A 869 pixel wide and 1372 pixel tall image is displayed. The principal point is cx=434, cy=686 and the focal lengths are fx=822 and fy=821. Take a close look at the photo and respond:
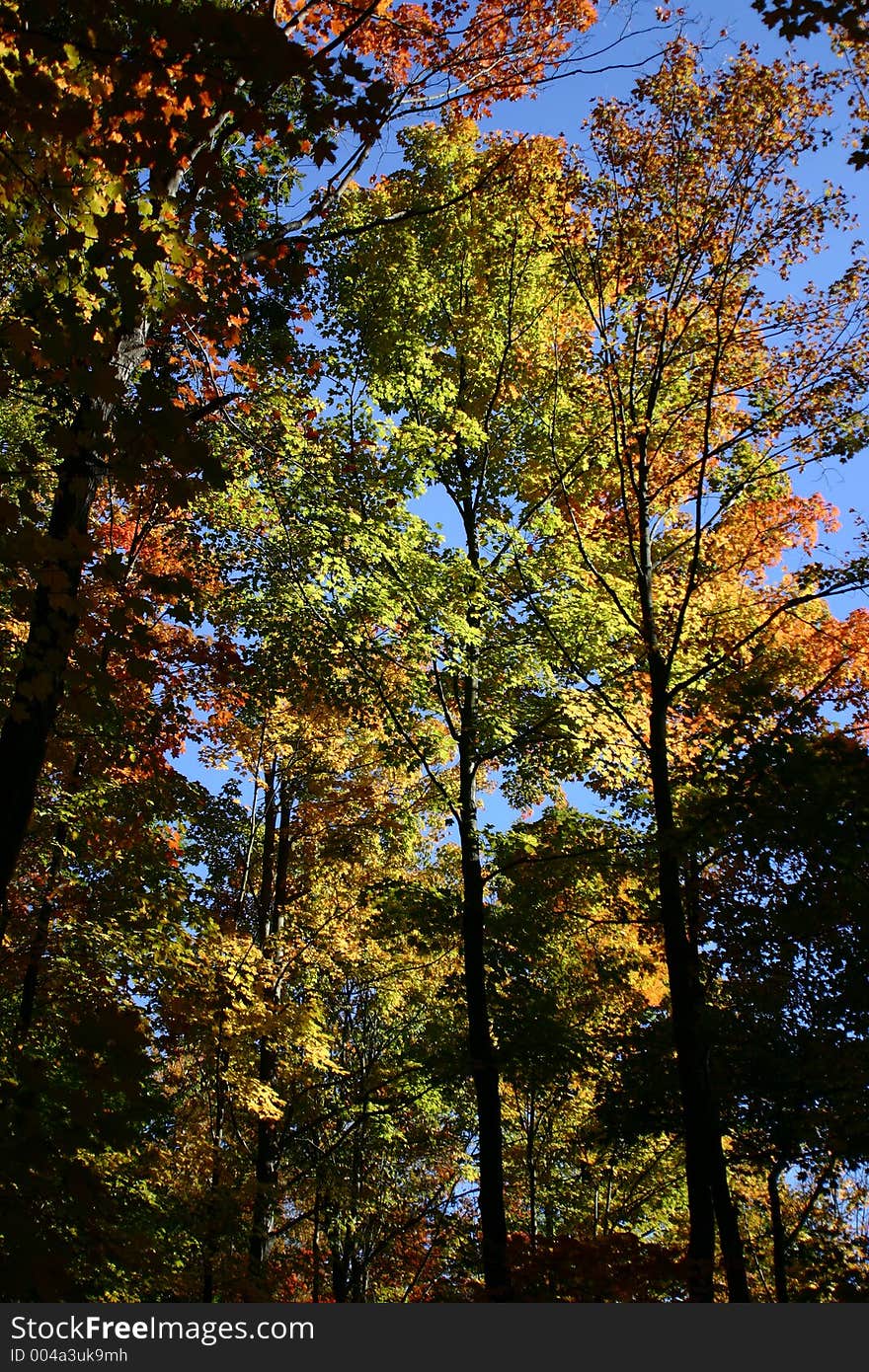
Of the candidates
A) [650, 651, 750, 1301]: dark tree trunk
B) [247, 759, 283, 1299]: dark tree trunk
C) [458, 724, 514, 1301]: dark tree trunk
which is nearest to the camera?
[650, 651, 750, 1301]: dark tree trunk

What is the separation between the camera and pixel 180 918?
28.7 ft

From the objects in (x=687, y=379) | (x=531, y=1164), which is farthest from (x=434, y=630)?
(x=531, y=1164)

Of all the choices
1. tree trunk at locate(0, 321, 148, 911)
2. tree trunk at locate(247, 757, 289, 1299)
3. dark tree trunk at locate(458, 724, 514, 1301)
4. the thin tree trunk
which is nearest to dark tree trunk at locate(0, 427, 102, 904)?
tree trunk at locate(0, 321, 148, 911)

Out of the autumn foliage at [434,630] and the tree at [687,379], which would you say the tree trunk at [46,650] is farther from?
the tree at [687,379]

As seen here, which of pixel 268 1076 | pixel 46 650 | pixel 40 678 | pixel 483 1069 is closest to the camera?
pixel 40 678

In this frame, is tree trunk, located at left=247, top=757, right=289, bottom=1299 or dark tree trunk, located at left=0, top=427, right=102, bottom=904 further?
tree trunk, located at left=247, top=757, right=289, bottom=1299

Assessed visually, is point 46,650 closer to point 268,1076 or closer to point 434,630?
point 434,630

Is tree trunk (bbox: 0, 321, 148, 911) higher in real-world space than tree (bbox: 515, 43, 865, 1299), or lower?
lower

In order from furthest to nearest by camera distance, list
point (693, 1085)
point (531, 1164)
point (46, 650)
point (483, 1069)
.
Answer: point (531, 1164) → point (483, 1069) → point (693, 1085) → point (46, 650)

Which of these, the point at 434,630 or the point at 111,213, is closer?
the point at 111,213

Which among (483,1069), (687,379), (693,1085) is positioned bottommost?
(693,1085)

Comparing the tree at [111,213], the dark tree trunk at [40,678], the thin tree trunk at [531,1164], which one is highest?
the tree at [111,213]

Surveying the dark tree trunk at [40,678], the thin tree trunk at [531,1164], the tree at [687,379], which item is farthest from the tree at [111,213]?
the thin tree trunk at [531,1164]

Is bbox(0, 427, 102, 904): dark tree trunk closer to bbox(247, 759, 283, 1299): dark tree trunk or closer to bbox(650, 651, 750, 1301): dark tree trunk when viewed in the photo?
bbox(650, 651, 750, 1301): dark tree trunk
